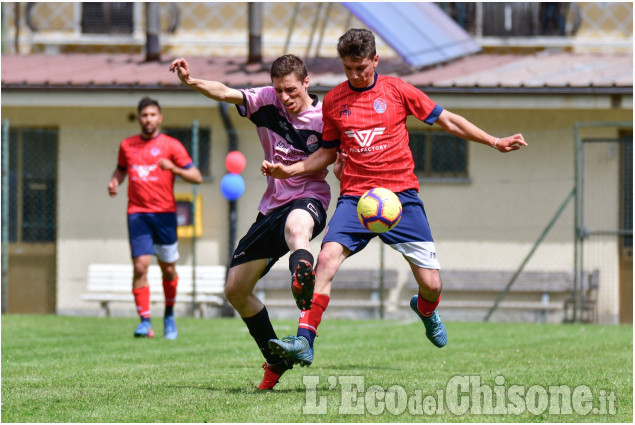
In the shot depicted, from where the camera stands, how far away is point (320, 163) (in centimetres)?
703

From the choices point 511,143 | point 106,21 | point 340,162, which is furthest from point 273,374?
point 106,21

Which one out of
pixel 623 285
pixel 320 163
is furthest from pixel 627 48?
pixel 320 163

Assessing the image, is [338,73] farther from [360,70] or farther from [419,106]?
[360,70]

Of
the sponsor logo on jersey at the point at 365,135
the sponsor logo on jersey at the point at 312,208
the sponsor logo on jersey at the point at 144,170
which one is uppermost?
the sponsor logo on jersey at the point at 365,135

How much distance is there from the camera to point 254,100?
→ 727cm

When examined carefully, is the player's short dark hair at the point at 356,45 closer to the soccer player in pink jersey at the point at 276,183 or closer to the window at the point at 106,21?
the soccer player in pink jersey at the point at 276,183

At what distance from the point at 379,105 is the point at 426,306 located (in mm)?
1474

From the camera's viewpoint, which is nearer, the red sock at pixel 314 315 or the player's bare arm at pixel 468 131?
the red sock at pixel 314 315

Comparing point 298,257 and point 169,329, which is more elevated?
point 298,257

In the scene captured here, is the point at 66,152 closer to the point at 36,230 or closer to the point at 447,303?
the point at 36,230

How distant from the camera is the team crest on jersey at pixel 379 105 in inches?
278

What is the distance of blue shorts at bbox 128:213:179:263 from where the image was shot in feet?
38.3

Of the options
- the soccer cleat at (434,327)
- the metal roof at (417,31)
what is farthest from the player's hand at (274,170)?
the metal roof at (417,31)

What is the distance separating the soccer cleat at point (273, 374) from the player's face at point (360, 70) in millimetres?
1846
